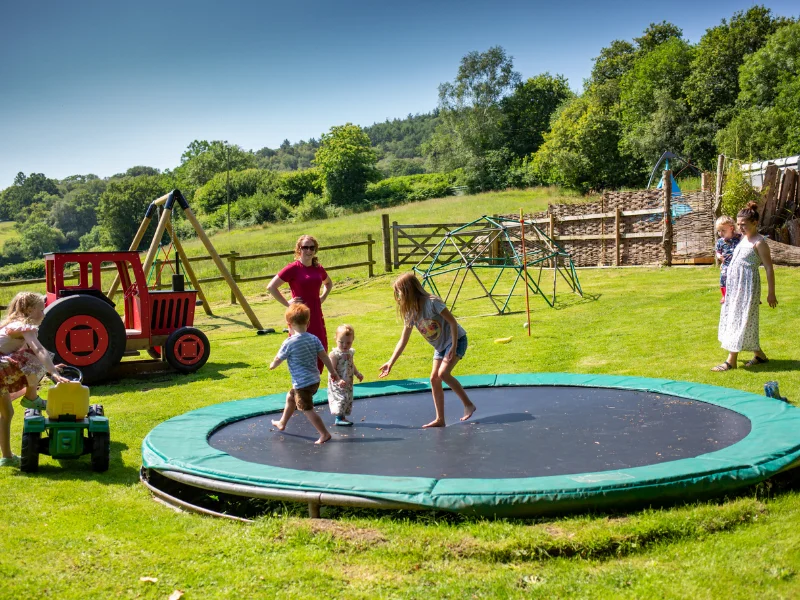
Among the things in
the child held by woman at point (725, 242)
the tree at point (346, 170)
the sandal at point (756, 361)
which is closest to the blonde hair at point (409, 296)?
the child held by woman at point (725, 242)

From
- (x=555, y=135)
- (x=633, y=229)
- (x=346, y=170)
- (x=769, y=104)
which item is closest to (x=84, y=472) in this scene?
(x=633, y=229)

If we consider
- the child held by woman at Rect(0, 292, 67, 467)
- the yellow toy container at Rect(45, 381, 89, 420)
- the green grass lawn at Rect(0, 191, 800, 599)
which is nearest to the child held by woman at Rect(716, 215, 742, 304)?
the green grass lawn at Rect(0, 191, 800, 599)

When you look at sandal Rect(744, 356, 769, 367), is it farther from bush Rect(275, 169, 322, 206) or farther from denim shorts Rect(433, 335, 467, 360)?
bush Rect(275, 169, 322, 206)

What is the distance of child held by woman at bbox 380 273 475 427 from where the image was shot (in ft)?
Answer: 15.1

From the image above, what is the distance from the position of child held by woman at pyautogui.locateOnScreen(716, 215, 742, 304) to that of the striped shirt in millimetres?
3737

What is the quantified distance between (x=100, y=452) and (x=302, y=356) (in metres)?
1.24

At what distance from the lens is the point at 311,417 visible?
4.34 meters

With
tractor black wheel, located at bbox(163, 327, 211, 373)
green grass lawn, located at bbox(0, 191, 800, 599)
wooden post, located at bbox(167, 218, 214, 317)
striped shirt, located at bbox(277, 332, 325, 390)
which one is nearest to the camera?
green grass lawn, located at bbox(0, 191, 800, 599)

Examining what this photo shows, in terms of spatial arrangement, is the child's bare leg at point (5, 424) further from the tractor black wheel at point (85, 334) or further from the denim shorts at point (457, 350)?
the tractor black wheel at point (85, 334)

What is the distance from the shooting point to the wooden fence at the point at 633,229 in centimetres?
1430

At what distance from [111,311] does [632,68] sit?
45671mm

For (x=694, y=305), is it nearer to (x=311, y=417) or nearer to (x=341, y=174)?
(x=311, y=417)

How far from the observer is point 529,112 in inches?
2021

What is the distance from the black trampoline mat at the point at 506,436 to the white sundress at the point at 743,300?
4.57 ft
